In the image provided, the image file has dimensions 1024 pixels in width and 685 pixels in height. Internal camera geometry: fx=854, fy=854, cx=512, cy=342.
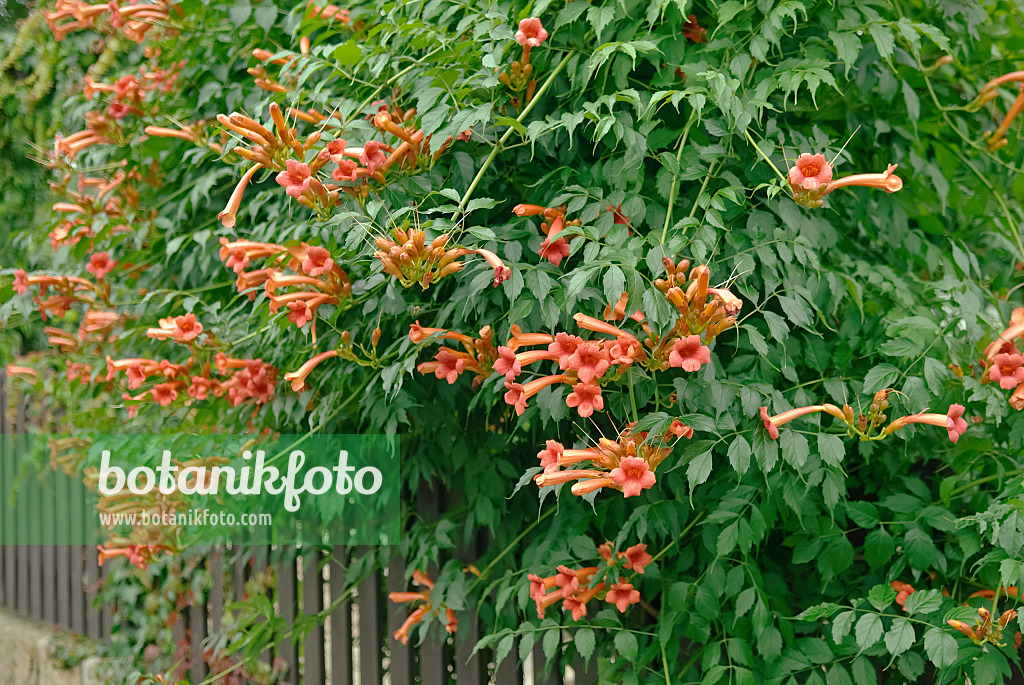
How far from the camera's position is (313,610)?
3441 mm

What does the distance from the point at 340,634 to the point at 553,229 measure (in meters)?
2.15

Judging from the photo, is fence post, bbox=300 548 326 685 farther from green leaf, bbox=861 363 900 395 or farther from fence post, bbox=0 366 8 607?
fence post, bbox=0 366 8 607

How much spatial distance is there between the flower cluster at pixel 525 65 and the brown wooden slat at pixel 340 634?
6.80 ft

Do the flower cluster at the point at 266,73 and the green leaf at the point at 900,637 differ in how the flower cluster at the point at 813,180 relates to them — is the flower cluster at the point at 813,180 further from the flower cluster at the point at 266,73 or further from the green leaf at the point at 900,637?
the flower cluster at the point at 266,73

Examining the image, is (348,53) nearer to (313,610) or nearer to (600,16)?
(600,16)

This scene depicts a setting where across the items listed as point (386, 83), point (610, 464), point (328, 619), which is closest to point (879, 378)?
point (610, 464)

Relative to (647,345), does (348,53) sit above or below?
above

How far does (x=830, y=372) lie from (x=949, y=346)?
33cm

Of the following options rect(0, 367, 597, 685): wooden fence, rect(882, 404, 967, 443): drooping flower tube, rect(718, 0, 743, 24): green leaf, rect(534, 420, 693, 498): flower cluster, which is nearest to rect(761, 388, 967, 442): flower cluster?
rect(882, 404, 967, 443): drooping flower tube

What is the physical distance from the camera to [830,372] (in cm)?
231

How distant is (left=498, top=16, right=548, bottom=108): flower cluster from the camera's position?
6.17 ft

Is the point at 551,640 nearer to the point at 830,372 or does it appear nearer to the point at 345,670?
the point at 830,372

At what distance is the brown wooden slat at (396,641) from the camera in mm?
3062

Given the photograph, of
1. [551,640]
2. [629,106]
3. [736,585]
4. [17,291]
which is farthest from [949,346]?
[17,291]
